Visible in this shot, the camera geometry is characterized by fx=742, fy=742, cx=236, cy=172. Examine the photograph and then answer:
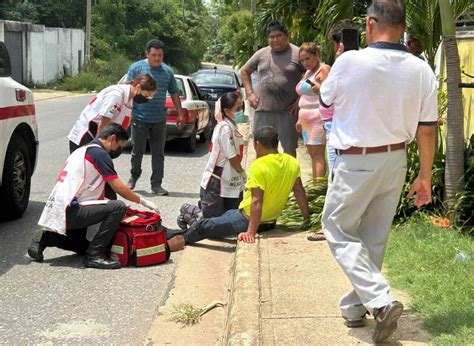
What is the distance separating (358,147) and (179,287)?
2.44m

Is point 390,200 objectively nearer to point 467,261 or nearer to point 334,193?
point 334,193

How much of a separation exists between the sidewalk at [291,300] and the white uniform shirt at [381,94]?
3.57 feet

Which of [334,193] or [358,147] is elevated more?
[358,147]

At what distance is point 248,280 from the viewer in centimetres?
531

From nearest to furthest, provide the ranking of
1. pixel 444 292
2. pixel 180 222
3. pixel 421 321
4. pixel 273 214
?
1. pixel 421 321
2. pixel 444 292
3. pixel 273 214
4. pixel 180 222

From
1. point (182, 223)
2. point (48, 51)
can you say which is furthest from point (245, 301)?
point (48, 51)

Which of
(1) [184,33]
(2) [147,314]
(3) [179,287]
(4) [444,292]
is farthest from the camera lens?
(1) [184,33]

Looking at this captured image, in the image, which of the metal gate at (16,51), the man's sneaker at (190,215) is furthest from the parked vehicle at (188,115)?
the metal gate at (16,51)

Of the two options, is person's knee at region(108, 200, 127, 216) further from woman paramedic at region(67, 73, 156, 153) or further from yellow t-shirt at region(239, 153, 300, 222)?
woman paramedic at region(67, 73, 156, 153)

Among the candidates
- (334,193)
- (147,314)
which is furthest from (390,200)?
(147,314)

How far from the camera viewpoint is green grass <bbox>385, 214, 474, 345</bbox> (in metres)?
4.12

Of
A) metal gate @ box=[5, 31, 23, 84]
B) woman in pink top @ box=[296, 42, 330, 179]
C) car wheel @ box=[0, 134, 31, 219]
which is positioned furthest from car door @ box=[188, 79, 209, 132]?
metal gate @ box=[5, 31, 23, 84]

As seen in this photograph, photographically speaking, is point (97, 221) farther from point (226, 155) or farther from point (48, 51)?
point (48, 51)

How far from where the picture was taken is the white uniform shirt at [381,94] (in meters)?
3.87
